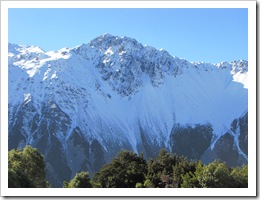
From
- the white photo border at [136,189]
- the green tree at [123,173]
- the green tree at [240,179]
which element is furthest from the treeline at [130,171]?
the white photo border at [136,189]

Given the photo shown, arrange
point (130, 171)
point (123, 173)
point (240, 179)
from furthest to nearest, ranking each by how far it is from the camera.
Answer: point (130, 171), point (123, 173), point (240, 179)

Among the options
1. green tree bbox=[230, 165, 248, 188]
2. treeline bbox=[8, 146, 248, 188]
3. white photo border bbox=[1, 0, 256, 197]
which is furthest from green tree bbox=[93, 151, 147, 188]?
white photo border bbox=[1, 0, 256, 197]

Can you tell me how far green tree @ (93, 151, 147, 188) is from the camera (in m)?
44.7

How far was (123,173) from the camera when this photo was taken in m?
46.5

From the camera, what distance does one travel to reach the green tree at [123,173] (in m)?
44.7

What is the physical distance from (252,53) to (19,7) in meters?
13.8

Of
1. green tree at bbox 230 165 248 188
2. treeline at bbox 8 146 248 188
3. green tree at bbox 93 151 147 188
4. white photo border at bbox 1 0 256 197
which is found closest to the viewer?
white photo border at bbox 1 0 256 197

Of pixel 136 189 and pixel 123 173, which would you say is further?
pixel 123 173

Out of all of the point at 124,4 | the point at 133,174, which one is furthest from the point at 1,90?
the point at 133,174

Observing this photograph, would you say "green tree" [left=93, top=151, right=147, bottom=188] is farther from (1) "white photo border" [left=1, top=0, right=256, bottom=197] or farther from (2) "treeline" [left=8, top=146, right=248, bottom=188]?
(1) "white photo border" [left=1, top=0, right=256, bottom=197]

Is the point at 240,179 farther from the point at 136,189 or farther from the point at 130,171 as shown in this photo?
the point at 130,171

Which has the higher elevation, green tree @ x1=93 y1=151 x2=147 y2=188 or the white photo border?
the white photo border

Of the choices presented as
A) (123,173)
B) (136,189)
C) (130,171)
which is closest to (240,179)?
(136,189)

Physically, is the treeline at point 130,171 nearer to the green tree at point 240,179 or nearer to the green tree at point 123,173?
the green tree at point 123,173
